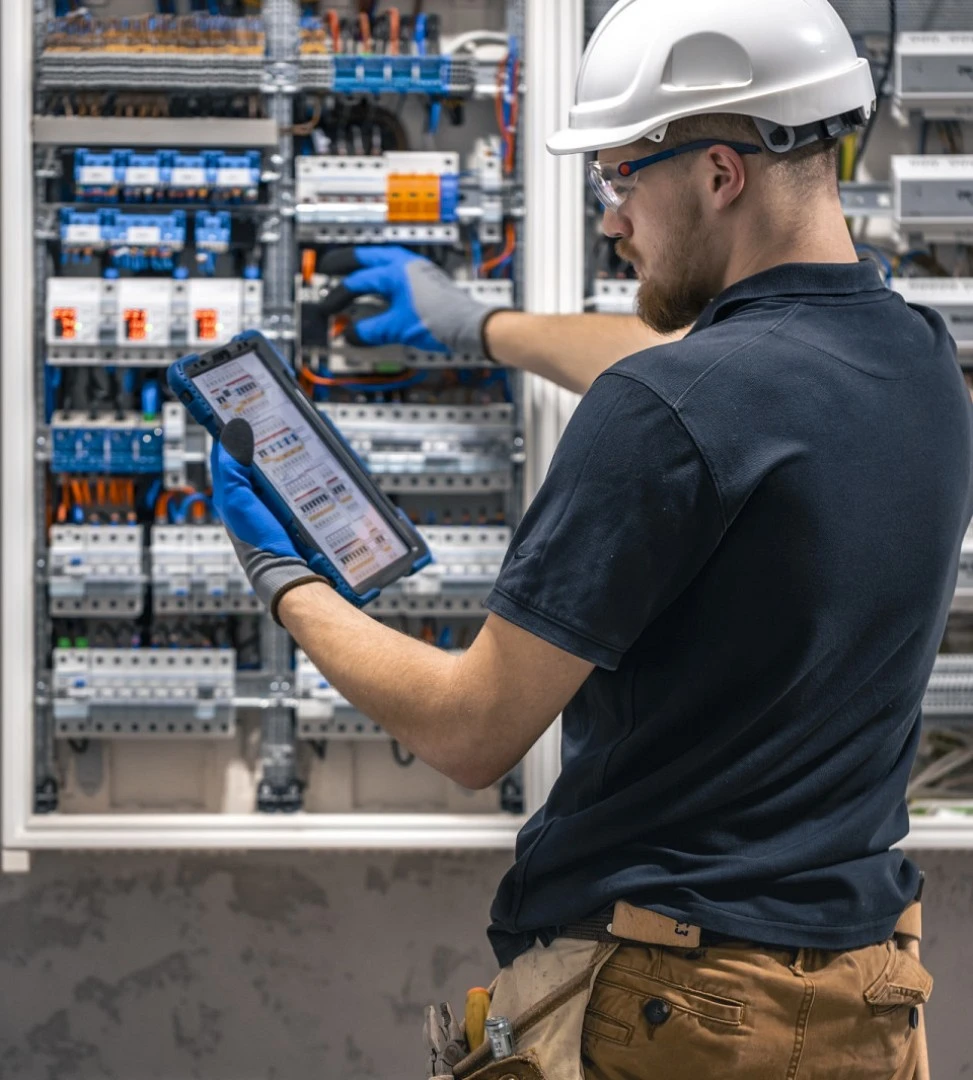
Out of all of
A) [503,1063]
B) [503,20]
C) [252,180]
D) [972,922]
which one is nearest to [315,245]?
[252,180]

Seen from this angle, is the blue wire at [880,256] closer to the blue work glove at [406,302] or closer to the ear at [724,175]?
the blue work glove at [406,302]

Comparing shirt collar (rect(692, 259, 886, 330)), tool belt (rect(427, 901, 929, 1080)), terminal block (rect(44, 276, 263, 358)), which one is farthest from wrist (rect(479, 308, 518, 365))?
→ tool belt (rect(427, 901, 929, 1080))

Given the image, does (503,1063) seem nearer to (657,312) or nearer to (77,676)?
(657,312)

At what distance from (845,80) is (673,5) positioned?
19 centimetres

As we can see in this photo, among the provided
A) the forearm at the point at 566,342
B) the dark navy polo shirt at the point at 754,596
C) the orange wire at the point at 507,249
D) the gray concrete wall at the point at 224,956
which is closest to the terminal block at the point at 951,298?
the forearm at the point at 566,342

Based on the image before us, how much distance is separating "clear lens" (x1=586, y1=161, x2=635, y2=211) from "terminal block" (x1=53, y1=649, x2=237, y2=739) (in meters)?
1.55

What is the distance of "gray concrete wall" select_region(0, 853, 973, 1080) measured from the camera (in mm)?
2916

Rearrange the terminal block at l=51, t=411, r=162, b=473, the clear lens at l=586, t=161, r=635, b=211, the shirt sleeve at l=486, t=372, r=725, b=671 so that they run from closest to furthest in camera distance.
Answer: the shirt sleeve at l=486, t=372, r=725, b=671 → the clear lens at l=586, t=161, r=635, b=211 → the terminal block at l=51, t=411, r=162, b=473

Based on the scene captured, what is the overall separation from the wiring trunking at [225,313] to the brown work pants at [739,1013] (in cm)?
137

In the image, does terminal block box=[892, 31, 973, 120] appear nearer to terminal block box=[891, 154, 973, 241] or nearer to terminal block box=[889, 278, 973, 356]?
terminal block box=[891, 154, 973, 241]

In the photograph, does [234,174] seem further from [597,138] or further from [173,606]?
[597,138]

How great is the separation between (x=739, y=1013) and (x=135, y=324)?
6.29 feet

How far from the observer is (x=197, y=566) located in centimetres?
264

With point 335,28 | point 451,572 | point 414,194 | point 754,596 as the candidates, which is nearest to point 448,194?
point 414,194
